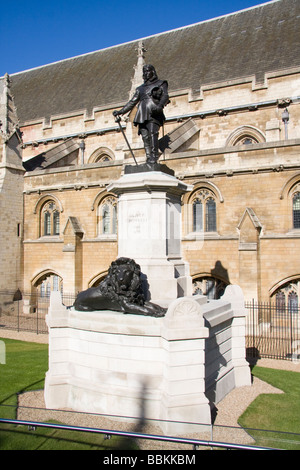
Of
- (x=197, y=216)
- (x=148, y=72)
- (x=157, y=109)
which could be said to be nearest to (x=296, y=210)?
(x=197, y=216)

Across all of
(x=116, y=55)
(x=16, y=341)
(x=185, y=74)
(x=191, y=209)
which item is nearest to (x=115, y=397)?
(x=16, y=341)

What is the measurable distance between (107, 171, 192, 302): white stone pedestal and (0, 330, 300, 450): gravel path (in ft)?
7.22

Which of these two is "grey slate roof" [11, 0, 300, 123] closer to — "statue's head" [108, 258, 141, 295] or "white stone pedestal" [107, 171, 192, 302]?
"white stone pedestal" [107, 171, 192, 302]

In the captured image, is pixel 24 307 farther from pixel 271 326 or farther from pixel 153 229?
pixel 153 229

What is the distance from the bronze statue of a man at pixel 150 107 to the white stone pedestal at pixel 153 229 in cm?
74

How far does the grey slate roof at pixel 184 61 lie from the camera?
21188 mm

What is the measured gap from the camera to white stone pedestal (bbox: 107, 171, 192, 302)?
306 inches

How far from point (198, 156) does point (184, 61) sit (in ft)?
34.9

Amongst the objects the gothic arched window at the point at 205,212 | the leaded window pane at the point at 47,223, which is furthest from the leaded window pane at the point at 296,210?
the leaded window pane at the point at 47,223

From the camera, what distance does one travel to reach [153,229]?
792cm

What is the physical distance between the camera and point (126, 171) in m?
8.53

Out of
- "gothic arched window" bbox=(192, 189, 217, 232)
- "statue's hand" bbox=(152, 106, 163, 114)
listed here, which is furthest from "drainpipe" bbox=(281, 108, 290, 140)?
"statue's hand" bbox=(152, 106, 163, 114)
